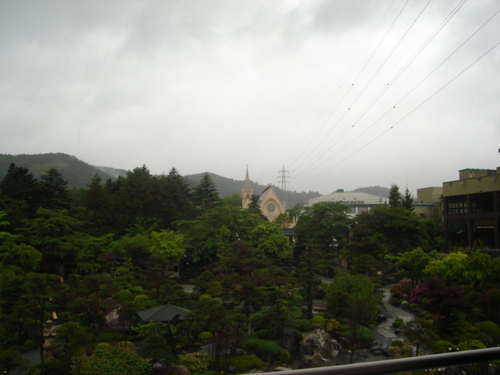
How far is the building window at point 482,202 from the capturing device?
17672mm

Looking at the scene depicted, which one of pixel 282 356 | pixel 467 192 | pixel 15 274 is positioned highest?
pixel 467 192

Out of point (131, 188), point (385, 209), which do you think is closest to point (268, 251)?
point (385, 209)

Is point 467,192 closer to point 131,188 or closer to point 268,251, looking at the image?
Answer: point 268,251

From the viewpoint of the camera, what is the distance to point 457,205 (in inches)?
789

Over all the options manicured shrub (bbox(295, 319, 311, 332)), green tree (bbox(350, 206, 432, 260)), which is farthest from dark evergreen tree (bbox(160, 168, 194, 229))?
manicured shrub (bbox(295, 319, 311, 332))

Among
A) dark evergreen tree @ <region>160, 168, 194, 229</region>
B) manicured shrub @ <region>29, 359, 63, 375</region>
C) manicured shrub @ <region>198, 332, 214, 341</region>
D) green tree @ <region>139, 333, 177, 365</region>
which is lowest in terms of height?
manicured shrub @ <region>198, 332, 214, 341</region>

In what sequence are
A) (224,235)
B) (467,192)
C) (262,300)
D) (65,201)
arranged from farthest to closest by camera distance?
(65,201) < (224,235) < (467,192) < (262,300)

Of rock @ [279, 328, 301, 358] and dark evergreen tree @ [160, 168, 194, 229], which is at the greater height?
dark evergreen tree @ [160, 168, 194, 229]

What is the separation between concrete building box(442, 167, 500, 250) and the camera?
17297 mm

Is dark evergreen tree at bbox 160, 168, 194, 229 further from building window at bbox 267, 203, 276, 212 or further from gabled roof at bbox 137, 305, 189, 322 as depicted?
building window at bbox 267, 203, 276, 212

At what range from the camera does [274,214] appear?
44281mm

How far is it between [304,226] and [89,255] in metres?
12.6

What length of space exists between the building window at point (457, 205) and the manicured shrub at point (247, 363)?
48.0 ft

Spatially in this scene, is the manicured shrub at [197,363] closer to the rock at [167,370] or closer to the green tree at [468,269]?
the rock at [167,370]
